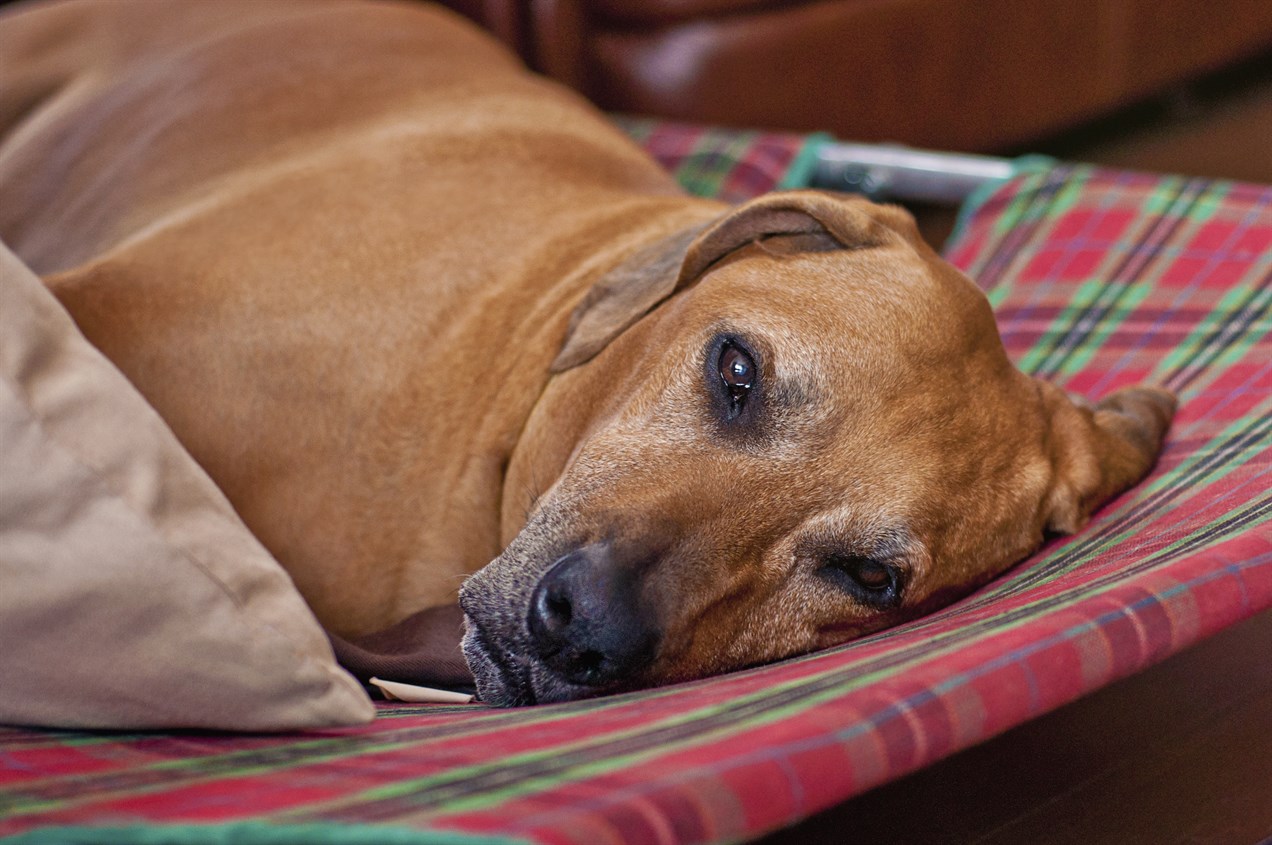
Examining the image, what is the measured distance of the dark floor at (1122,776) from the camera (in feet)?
4.27

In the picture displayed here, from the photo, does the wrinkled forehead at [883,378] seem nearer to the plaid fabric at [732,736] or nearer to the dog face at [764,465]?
the dog face at [764,465]

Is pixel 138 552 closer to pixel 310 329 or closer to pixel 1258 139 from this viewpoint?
pixel 310 329

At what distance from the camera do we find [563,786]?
2.97ft

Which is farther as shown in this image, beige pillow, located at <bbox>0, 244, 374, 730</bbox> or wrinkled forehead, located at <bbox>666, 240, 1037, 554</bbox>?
wrinkled forehead, located at <bbox>666, 240, 1037, 554</bbox>

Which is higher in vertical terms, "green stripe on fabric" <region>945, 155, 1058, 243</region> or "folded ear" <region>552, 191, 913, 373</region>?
"folded ear" <region>552, 191, 913, 373</region>

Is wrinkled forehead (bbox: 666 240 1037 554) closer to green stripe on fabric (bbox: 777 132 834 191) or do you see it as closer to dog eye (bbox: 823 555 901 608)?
dog eye (bbox: 823 555 901 608)

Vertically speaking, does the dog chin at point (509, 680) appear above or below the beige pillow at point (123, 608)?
below

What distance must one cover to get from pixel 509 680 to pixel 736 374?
0.46 metres

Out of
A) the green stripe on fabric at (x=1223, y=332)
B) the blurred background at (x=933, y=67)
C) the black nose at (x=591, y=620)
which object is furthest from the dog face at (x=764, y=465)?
the blurred background at (x=933, y=67)

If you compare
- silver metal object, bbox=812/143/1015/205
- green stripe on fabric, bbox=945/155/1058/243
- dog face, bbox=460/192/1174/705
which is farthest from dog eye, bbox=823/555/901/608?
silver metal object, bbox=812/143/1015/205

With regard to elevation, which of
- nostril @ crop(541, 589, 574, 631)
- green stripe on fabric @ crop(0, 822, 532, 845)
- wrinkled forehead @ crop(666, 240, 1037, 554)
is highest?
green stripe on fabric @ crop(0, 822, 532, 845)

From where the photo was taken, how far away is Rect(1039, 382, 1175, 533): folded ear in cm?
181

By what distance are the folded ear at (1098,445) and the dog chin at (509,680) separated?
0.75m

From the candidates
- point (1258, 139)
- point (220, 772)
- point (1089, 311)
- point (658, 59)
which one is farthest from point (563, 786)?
point (1258, 139)
